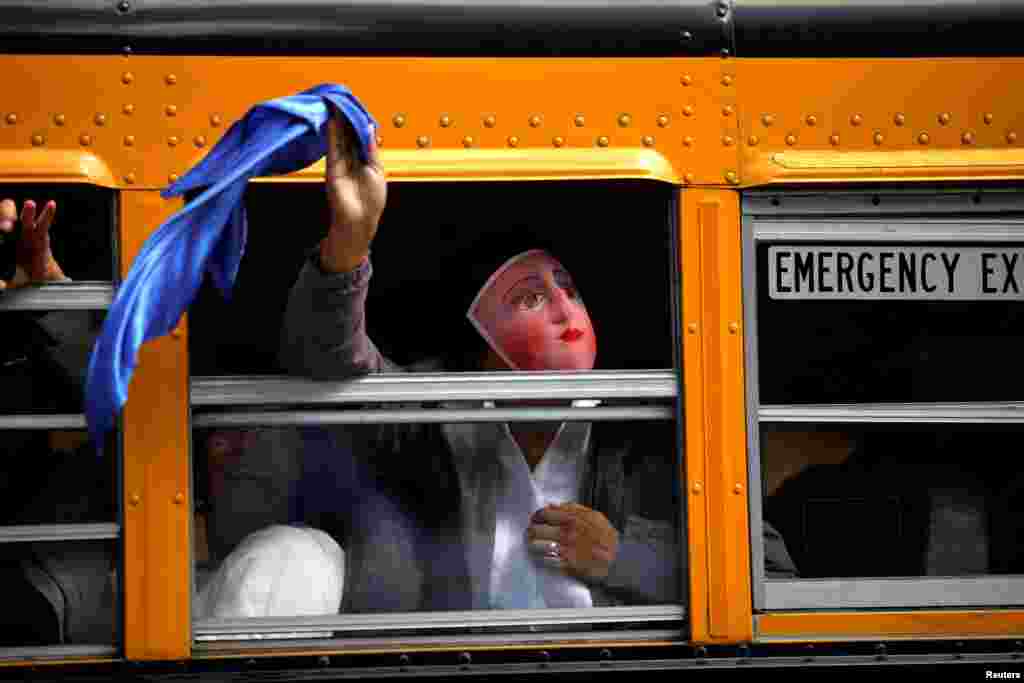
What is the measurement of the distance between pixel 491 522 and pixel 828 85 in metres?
1.07

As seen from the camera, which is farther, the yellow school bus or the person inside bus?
the person inside bus

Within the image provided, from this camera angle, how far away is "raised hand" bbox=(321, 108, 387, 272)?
2537 mm

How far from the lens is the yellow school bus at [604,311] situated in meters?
2.70

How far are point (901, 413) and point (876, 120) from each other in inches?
22.5

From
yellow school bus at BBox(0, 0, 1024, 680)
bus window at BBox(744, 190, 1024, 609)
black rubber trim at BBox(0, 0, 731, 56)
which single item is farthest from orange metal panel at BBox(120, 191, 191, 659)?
bus window at BBox(744, 190, 1024, 609)

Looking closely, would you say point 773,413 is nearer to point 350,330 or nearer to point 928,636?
point 928,636

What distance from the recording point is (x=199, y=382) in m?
2.71

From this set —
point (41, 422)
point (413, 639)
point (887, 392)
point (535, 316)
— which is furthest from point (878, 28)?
point (41, 422)

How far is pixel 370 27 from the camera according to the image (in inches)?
109

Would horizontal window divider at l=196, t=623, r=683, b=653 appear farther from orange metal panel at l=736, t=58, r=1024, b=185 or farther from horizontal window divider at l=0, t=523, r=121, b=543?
orange metal panel at l=736, t=58, r=1024, b=185

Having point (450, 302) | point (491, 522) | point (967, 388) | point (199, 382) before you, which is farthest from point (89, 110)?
point (967, 388)

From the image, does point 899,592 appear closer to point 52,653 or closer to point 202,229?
point 202,229

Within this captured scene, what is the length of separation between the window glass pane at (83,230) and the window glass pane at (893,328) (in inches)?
49.0

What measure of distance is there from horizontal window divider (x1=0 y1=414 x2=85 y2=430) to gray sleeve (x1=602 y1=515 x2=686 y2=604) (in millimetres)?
1042
